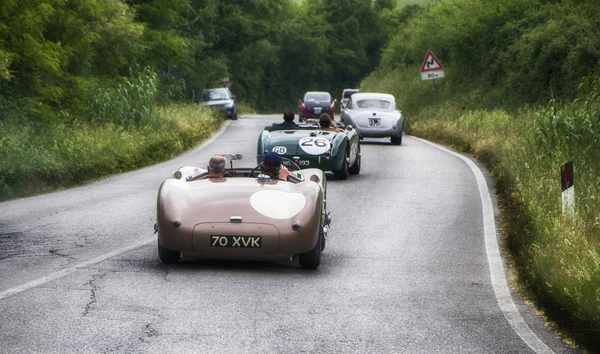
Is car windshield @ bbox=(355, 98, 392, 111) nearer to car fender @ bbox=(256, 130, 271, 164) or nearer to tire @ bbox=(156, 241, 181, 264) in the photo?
car fender @ bbox=(256, 130, 271, 164)

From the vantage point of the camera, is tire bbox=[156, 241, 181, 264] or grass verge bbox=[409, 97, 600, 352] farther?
tire bbox=[156, 241, 181, 264]

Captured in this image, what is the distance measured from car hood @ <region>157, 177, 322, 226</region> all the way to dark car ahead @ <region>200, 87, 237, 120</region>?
3989 centimetres

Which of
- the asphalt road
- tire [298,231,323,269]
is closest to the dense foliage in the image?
the asphalt road

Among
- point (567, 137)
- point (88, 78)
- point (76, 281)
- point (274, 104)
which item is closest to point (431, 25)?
point (88, 78)

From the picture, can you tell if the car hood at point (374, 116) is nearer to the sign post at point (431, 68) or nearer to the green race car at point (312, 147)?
the sign post at point (431, 68)

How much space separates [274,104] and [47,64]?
290ft

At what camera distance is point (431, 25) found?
56594 millimetres

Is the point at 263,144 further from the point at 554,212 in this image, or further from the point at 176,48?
the point at 176,48

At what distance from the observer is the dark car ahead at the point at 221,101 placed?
5166cm

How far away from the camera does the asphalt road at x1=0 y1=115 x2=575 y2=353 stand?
7355 millimetres

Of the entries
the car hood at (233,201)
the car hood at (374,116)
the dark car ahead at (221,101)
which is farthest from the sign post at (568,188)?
the dark car ahead at (221,101)

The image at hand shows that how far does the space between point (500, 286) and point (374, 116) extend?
22357mm

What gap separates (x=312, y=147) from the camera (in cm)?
1989

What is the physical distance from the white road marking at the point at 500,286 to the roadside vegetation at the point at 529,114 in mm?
201
